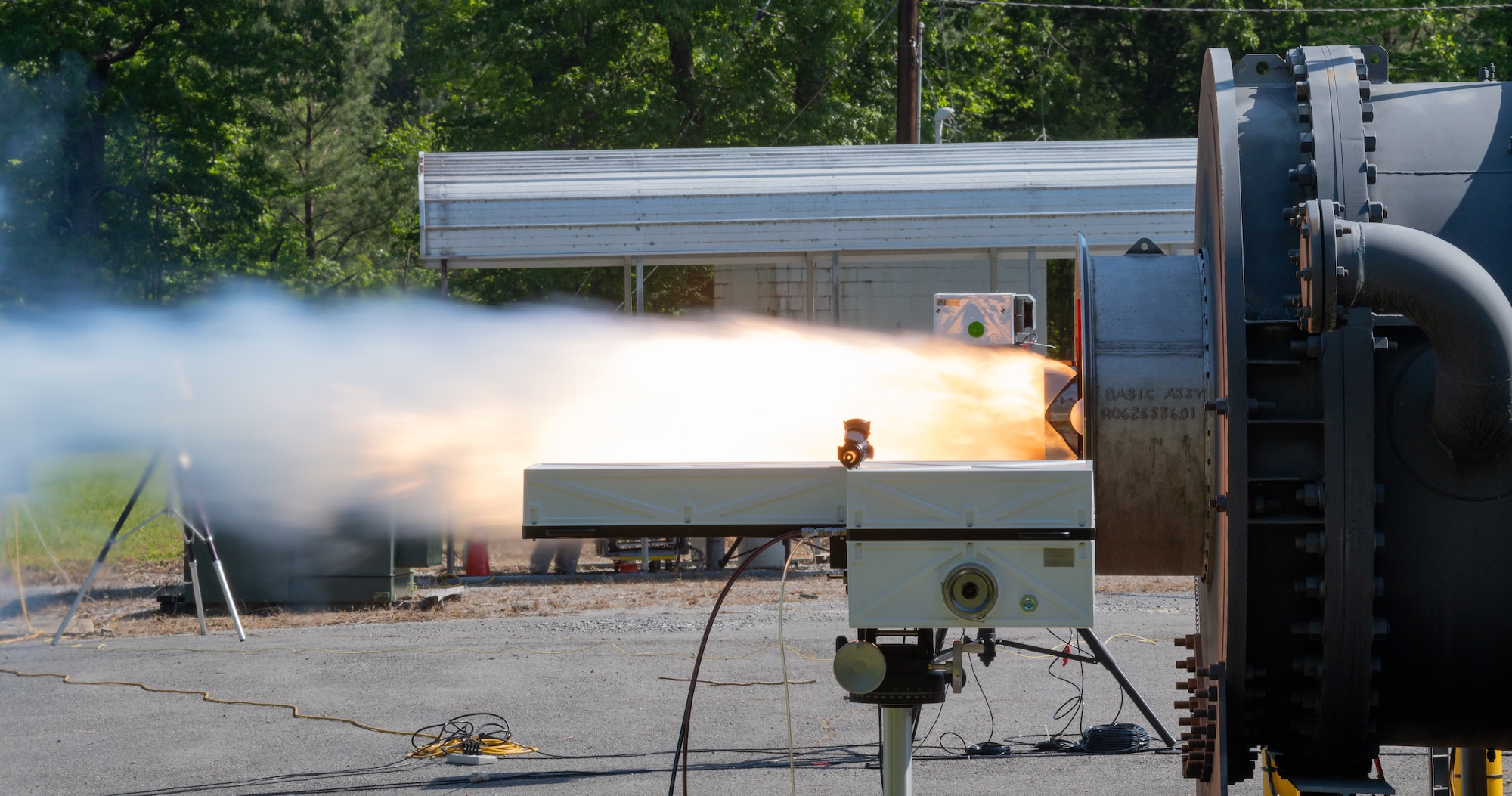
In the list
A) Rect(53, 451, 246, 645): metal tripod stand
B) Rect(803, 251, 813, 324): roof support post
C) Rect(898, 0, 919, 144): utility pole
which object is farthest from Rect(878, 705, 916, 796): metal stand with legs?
Rect(898, 0, 919, 144): utility pole

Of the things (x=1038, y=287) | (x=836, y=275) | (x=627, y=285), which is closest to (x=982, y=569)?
(x=836, y=275)

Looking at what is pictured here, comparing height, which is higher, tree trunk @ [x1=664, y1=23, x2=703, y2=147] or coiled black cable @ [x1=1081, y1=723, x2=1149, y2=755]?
tree trunk @ [x1=664, y1=23, x2=703, y2=147]

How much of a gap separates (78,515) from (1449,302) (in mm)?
17792

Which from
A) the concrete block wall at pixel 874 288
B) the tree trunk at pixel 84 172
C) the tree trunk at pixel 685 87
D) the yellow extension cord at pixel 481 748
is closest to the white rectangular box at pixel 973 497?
the yellow extension cord at pixel 481 748

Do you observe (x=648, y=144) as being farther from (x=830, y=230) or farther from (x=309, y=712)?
(x=309, y=712)

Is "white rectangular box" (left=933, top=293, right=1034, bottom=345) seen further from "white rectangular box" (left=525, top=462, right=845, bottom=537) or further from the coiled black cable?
"white rectangular box" (left=525, top=462, right=845, bottom=537)

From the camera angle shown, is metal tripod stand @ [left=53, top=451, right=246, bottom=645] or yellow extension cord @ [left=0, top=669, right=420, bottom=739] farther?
metal tripod stand @ [left=53, top=451, right=246, bottom=645]

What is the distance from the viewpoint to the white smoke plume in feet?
17.6

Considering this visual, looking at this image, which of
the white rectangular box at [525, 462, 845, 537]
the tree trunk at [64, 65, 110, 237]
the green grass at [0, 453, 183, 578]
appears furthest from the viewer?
the tree trunk at [64, 65, 110, 237]

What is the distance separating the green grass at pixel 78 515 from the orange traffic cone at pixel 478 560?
11.3 ft

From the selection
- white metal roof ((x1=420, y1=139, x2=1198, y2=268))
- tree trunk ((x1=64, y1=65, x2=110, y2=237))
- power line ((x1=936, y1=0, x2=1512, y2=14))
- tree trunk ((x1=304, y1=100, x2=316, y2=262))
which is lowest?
white metal roof ((x1=420, y1=139, x2=1198, y2=268))

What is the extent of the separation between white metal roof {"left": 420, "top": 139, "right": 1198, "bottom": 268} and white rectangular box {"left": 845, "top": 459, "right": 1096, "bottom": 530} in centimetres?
1239

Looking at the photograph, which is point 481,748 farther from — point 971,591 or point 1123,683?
point 971,591

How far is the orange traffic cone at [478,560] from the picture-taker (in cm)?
1596
